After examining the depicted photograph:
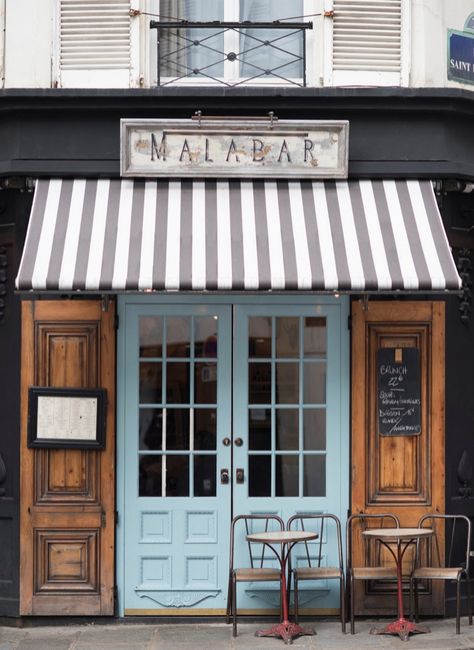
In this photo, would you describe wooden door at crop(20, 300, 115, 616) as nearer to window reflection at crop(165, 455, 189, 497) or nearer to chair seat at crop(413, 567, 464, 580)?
window reflection at crop(165, 455, 189, 497)

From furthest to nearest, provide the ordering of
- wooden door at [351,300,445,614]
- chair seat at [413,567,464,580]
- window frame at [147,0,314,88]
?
1. window frame at [147,0,314,88]
2. wooden door at [351,300,445,614]
3. chair seat at [413,567,464,580]

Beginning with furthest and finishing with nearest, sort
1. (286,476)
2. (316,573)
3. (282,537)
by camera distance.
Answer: (286,476)
(316,573)
(282,537)

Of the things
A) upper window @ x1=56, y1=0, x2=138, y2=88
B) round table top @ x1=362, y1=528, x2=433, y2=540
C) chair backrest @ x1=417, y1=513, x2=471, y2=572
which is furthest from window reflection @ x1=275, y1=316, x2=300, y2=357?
upper window @ x1=56, y1=0, x2=138, y2=88

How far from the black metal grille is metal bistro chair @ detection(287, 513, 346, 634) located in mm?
3725

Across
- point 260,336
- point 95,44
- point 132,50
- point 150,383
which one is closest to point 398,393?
point 260,336

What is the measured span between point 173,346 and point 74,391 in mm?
915

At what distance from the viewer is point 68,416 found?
31.7 feet

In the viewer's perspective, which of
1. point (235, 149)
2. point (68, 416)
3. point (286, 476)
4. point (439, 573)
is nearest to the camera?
point (439, 573)

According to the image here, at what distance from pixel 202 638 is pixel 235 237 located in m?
3.19

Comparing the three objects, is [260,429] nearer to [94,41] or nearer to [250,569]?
[250,569]

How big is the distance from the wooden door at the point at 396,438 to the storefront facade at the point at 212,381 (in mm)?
12

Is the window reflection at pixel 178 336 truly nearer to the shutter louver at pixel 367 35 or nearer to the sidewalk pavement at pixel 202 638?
the sidewalk pavement at pixel 202 638

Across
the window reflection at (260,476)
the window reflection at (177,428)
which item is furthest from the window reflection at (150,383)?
the window reflection at (260,476)

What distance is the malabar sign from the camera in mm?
9492
